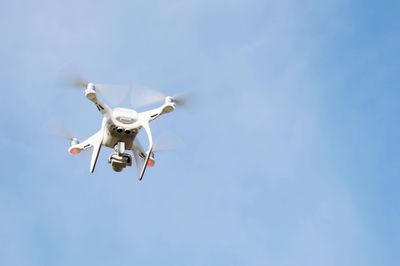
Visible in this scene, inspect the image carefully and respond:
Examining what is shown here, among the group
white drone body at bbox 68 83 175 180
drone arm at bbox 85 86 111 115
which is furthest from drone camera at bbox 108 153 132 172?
drone arm at bbox 85 86 111 115

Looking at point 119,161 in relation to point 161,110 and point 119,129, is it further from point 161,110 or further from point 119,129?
point 161,110

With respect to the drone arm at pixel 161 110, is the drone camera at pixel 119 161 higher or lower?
lower

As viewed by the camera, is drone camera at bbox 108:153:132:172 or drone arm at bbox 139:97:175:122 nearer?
drone camera at bbox 108:153:132:172

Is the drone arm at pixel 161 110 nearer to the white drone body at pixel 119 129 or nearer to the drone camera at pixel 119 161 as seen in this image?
the white drone body at pixel 119 129

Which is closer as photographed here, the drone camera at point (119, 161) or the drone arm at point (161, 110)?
the drone camera at point (119, 161)

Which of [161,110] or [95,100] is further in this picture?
[161,110]

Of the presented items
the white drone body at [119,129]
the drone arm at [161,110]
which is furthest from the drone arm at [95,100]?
the drone arm at [161,110]

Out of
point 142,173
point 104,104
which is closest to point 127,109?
point 104,104

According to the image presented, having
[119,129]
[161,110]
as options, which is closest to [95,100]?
[119,129]

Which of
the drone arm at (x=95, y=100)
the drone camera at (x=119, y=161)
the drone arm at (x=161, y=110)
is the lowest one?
the drone camera at (x=119, y=161)

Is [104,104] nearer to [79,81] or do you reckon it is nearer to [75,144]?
[79,81]

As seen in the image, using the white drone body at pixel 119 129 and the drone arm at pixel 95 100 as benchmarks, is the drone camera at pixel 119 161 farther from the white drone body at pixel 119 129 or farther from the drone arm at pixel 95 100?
the drone arm at pixel 95 100

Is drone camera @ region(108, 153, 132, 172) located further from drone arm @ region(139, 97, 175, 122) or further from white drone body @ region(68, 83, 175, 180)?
drone arm @ region(139, 97, 175, 122)
